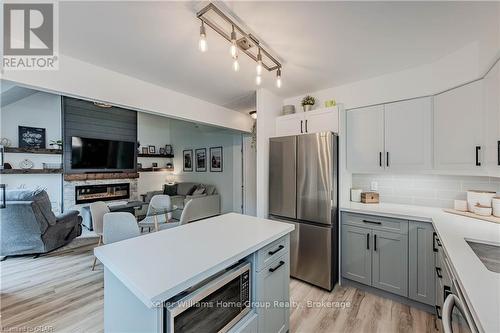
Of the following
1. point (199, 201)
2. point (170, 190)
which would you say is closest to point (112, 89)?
point (199, 201)

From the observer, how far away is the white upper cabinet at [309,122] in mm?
2564

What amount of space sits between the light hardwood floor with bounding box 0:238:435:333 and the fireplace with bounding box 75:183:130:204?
2550mm

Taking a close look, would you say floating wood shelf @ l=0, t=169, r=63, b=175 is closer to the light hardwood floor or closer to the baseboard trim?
the light hardwood floor

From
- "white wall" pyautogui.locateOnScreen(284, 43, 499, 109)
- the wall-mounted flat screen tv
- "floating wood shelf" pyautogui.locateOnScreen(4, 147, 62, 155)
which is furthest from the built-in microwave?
"floating wood shelf" pyautogui.locateOnScreen(4, 147, 62, 155)

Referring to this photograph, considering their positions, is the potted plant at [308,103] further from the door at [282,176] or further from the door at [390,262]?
the door at [390,262]

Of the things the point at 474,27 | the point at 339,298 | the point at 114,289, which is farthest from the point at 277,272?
the point at 474,27

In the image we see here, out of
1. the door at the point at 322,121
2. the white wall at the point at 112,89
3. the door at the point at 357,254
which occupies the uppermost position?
the white wall at the point at 112,89

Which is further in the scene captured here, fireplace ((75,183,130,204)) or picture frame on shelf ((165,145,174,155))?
picture frame on shelf ((165,145,174,155))

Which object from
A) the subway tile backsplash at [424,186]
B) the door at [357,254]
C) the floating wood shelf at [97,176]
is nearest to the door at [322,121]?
the subway tile backsplash at [424,186]

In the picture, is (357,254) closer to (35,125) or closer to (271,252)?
(271,252)

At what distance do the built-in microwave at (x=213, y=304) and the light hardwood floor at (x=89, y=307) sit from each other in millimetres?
926

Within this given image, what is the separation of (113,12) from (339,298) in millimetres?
3260

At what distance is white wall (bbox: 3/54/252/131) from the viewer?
182cm

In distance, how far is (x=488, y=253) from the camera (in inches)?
53.1
